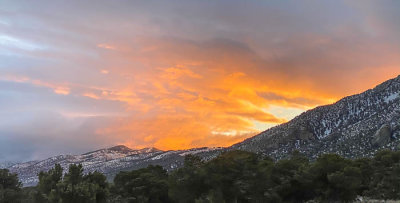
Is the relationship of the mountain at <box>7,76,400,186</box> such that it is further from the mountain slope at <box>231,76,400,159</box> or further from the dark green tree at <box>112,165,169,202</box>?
the dark green tree at <box>112,165,169,202</box>

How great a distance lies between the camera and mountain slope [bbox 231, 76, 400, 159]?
130m

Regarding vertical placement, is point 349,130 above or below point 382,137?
above

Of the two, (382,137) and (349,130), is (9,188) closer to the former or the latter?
(382,137)

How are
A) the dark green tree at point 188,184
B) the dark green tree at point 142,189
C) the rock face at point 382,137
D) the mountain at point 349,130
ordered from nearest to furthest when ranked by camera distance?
1. the dark green tree at point 188,184
2. the dark green tree at point 142,189
3. the rock face at point 382,137
4. the mountain at point 349,130

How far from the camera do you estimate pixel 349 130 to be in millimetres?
156500

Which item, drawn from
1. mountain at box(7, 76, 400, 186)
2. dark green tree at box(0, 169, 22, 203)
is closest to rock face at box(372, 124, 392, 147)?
mountain at box(7, 76, 400, 186)

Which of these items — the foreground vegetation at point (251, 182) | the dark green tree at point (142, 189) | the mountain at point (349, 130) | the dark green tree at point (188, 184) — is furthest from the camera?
the mountain at point (349, 130)

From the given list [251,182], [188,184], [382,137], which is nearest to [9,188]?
[188,184]

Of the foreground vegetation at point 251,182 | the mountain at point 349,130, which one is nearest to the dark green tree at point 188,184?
the foreground vegetation at point 251,182

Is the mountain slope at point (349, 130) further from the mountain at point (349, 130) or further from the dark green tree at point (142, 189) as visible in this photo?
the dark green tree at point (142, 189)

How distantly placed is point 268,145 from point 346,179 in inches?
5610

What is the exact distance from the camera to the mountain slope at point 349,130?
130 meters

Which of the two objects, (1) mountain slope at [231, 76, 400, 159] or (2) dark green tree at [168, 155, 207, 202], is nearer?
(2) dark green tree at [168, 155, 207, 202]

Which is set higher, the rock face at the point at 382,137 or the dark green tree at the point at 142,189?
the rock face at the point at 382,137
